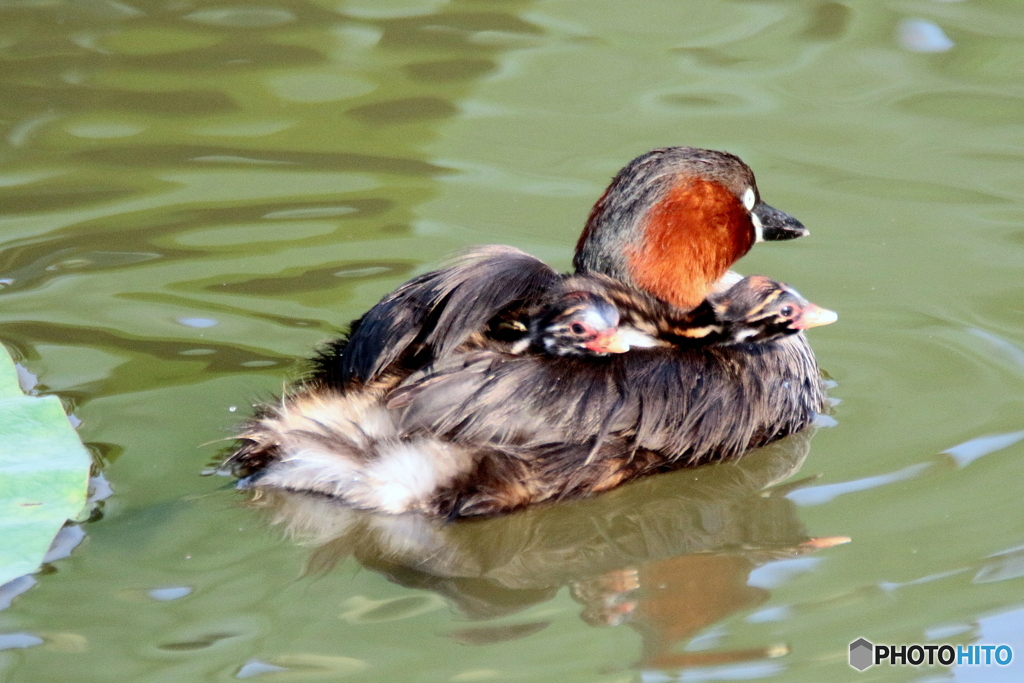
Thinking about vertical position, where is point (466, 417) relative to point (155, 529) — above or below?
above

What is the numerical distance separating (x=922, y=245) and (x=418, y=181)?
1920mm

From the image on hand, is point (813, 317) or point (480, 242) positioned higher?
point (813, 317)

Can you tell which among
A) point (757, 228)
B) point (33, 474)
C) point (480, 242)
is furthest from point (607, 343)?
point (480, 242)

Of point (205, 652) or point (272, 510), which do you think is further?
point (272, 510)

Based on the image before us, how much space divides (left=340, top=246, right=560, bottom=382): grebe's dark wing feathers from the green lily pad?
2.34 feet

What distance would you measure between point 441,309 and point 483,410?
11.0 inches

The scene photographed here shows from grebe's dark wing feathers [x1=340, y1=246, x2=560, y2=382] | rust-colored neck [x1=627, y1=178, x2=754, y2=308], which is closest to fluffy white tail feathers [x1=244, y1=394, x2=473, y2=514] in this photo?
grebe's dark wing feathers [x1=340, y1=246, x2=560, y2=382]

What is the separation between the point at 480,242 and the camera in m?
5.07

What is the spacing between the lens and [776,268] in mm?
4996

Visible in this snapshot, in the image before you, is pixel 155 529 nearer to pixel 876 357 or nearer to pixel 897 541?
pixel 897 541

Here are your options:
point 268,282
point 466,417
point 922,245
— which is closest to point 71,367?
point 268,282
